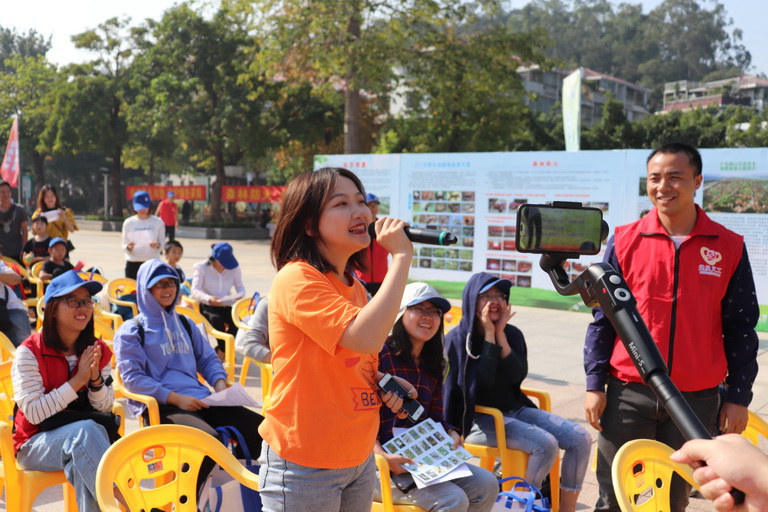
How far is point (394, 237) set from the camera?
1671 mm

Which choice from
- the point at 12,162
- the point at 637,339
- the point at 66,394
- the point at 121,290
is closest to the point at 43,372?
the point at 66,394

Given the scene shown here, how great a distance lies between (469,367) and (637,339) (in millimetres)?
2875

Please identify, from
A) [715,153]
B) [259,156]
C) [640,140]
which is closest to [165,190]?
[259,156]

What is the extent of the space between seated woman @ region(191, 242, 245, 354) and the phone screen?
593 cm

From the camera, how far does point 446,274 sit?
11.1 m

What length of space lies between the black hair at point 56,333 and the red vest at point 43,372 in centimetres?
3

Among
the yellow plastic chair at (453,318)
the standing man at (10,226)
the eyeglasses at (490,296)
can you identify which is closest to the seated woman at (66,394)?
the eyeglasses at (490,296)

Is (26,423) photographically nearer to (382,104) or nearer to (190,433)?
(190,433)

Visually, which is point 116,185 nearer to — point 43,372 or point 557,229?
point 43,372

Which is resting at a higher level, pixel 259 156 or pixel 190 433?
pixel 259 156

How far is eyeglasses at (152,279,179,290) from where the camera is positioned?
13.5 feet

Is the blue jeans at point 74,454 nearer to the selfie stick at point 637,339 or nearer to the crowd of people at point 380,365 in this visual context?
the crowd of people at point 380,365

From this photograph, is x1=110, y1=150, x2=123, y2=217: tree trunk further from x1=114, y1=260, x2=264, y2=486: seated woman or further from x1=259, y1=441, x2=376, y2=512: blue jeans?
x1=259, y1=441, x2=376, y2=512: blue jeans

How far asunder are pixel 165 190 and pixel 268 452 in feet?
104
